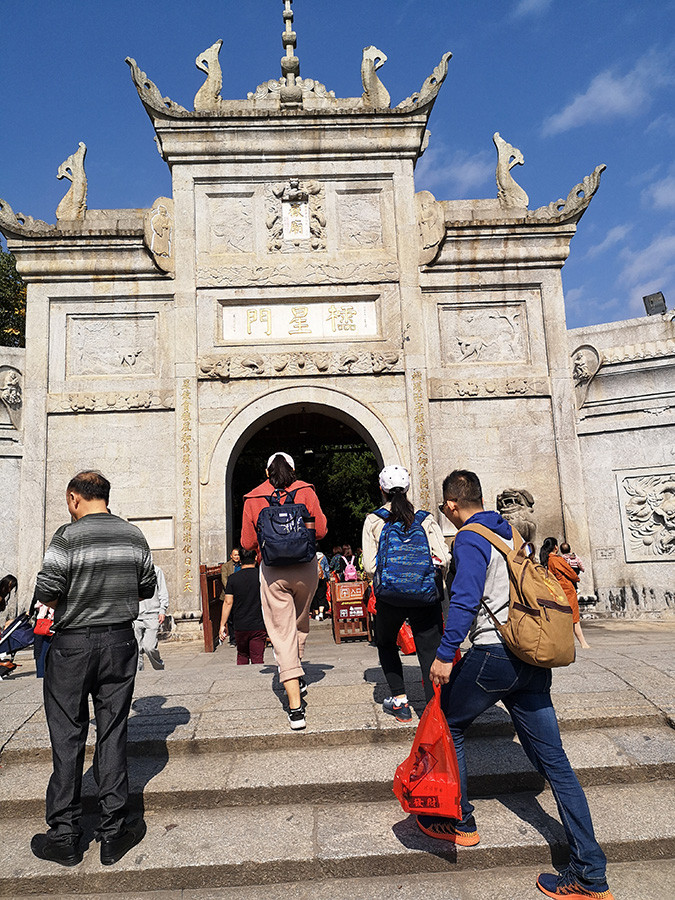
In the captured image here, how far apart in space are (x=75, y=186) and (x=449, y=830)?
1075cm

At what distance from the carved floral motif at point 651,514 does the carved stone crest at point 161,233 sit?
25.8 feet

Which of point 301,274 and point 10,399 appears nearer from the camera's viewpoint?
point 10,399

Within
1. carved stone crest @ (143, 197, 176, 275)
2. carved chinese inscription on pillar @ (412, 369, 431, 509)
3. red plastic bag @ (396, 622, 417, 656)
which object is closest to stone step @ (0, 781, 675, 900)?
red plastic bag @ (396, 622, 417, 656)

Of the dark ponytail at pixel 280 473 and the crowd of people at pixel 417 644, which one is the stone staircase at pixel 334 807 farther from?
the dark ponytail at pixel 280 473

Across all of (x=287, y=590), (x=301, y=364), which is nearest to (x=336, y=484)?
(x=301, y=364)

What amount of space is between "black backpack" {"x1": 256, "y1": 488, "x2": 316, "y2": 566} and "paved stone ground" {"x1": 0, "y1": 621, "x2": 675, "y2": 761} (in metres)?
1.10

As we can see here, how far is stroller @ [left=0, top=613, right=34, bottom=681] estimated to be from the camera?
6.96 meters

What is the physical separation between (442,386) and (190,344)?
155 inches

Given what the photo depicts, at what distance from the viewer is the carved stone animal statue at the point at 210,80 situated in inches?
408

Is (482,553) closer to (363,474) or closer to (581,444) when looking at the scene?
(581,444)

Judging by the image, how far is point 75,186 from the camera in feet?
34.1

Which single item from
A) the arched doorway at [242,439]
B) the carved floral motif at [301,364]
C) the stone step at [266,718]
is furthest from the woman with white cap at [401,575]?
the carved floral motif at [301,364]

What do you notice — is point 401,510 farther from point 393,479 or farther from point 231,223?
point 231,223

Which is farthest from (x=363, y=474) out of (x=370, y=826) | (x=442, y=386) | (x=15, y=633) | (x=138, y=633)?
(x=370, y=826)
